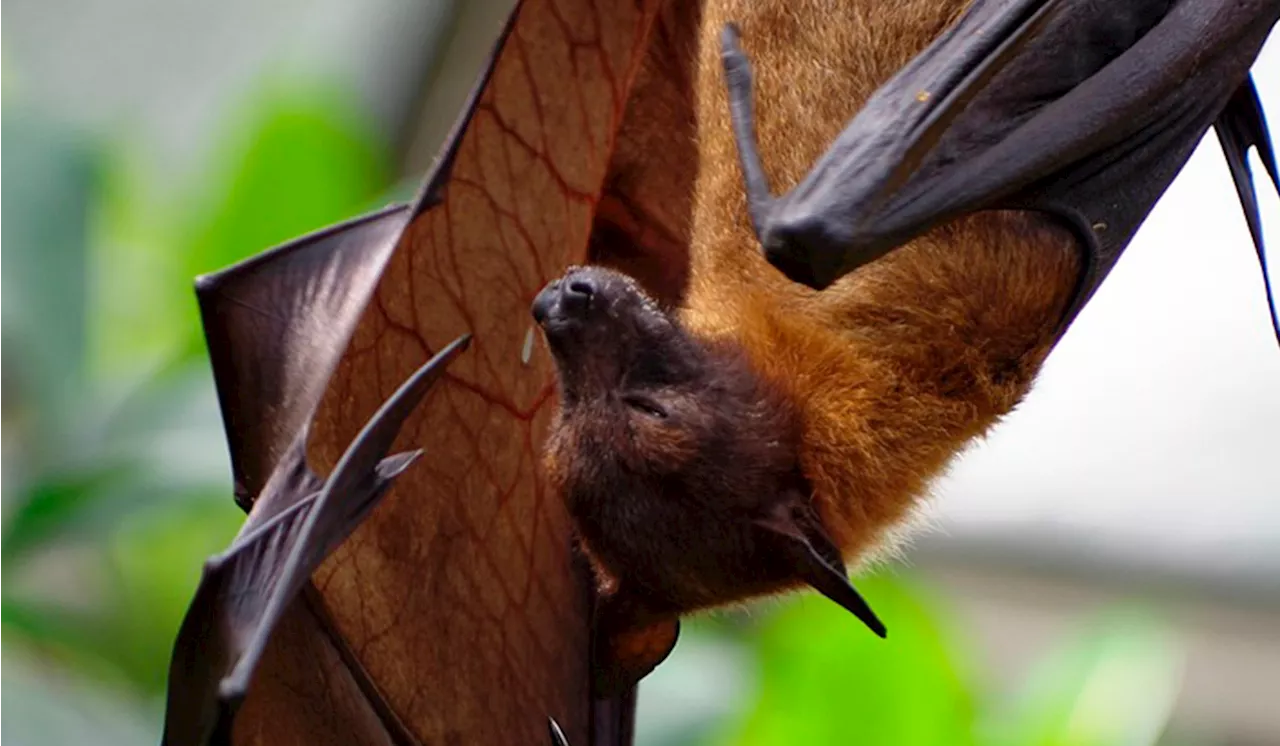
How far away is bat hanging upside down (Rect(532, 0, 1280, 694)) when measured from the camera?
3.18ft

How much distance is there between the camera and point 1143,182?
1.08 meters

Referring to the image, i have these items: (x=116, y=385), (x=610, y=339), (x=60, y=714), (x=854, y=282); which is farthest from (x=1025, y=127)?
(x=116, y=385)

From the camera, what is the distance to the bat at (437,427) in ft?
3.15

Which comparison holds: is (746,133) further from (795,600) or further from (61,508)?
(61,508)

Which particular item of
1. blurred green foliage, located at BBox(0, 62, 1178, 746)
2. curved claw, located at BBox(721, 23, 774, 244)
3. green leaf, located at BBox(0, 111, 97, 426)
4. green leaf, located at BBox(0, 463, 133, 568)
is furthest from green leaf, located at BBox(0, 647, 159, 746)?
curved claw, located at BBox(721, 23, 774, 244)

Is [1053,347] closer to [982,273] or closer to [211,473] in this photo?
[982,273]

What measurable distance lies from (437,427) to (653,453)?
8.0 inches

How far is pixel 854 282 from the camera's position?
1.12m

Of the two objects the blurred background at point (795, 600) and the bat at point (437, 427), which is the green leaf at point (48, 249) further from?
the bat at point (437, 427)

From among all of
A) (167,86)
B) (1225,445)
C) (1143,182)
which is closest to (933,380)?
(1143,182)

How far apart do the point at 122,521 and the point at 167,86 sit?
8.45ft

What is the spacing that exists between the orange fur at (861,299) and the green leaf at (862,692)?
633 mm

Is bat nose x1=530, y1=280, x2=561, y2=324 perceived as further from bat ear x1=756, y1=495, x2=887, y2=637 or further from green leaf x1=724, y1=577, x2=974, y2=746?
green leaf x1=724, y1=577, x2=974, y2=746

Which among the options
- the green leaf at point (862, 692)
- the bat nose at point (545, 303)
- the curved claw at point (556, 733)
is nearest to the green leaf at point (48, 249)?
the green leaf at point (862, 692)
